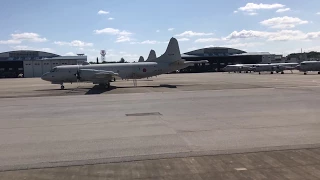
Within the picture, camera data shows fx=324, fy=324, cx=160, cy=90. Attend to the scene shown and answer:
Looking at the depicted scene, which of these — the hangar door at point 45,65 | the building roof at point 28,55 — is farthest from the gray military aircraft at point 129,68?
the building roof at point 28,55

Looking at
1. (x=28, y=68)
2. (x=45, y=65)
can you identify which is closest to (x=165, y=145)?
(x=45, y=65)

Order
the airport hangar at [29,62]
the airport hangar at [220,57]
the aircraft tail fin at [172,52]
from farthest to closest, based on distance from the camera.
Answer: the airport hangar at [220,57], the airport hangar at [29,62], the aircraft tail fin at [172,52]

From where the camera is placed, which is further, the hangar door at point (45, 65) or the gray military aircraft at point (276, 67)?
the hangar door at point (45, 65)

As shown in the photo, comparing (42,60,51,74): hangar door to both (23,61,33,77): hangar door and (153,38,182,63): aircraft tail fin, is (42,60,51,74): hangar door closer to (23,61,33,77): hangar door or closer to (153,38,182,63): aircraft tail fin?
(23,61,33,77): hangar door

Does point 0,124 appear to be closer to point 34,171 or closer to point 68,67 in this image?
point 34,171

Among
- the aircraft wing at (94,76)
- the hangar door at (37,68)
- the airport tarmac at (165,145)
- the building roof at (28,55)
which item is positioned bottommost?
the airport tarmac at (165,145)

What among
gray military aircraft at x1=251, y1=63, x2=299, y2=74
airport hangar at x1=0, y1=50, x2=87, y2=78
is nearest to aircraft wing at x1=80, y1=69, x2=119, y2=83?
gray military aircraft at x1=251, y1=63, x2=299, y2=74

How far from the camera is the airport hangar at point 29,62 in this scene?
347 feet

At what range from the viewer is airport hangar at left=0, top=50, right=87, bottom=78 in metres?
106

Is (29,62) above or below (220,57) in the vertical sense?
below

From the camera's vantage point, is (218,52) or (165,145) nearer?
(165,145)

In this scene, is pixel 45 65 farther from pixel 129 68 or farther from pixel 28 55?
pixel 129 68

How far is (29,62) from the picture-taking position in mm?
106000

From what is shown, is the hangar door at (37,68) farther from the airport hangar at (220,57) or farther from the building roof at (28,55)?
the airport hangar at (220,57)
